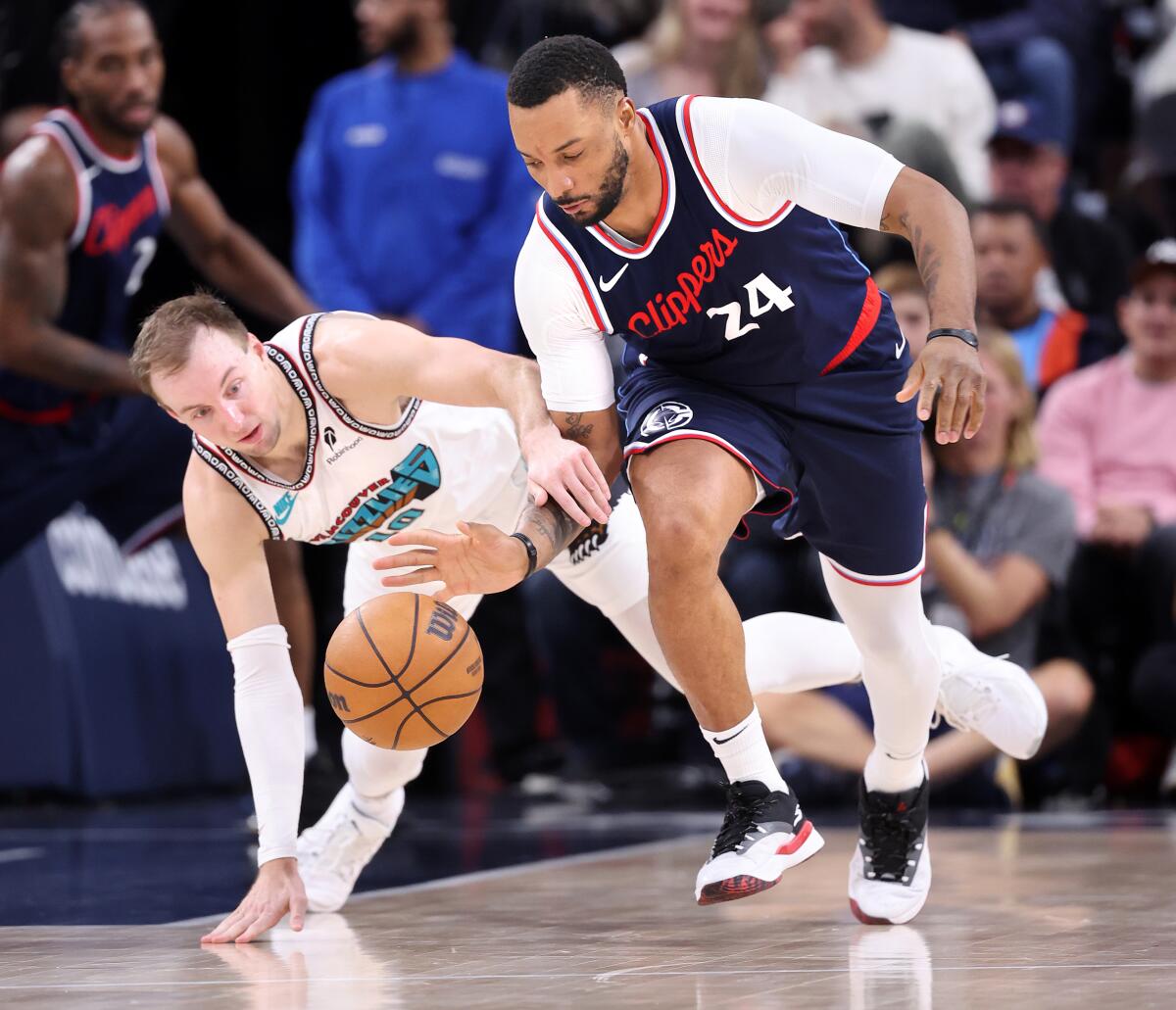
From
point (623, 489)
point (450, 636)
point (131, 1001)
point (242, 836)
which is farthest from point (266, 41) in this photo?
point (131, 1001)

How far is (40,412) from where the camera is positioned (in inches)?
304

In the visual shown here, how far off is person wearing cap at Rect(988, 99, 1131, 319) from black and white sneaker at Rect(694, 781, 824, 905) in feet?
19.5

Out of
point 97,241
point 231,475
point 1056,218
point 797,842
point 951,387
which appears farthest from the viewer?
point 1056,218

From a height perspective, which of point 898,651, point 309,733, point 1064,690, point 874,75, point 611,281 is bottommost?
point 1064,690

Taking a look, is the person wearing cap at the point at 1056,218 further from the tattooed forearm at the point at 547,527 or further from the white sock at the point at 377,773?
the tattooed forearm at the point at 547,527

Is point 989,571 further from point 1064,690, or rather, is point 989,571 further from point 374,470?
Result: point 374,470

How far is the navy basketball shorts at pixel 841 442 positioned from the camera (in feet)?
14.2

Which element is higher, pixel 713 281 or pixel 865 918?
pixel 713 281

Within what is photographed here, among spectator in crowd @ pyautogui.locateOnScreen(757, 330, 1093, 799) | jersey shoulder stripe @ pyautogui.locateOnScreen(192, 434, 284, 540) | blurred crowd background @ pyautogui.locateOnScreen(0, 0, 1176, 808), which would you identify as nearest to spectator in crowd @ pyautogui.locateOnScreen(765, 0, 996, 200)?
blurred crowd background @ pyautogui.locateOnScreen(0, 0, 1176, 808)

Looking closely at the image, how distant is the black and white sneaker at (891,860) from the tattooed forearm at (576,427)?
1.21 m

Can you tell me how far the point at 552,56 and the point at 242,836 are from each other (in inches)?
156

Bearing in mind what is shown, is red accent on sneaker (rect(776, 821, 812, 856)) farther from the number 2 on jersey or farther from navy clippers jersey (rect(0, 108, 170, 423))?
navy clippers jersey (rect(0, 108, 170, 423))

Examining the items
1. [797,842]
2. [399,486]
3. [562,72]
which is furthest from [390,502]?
[797,842]

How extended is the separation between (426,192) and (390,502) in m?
4.44
